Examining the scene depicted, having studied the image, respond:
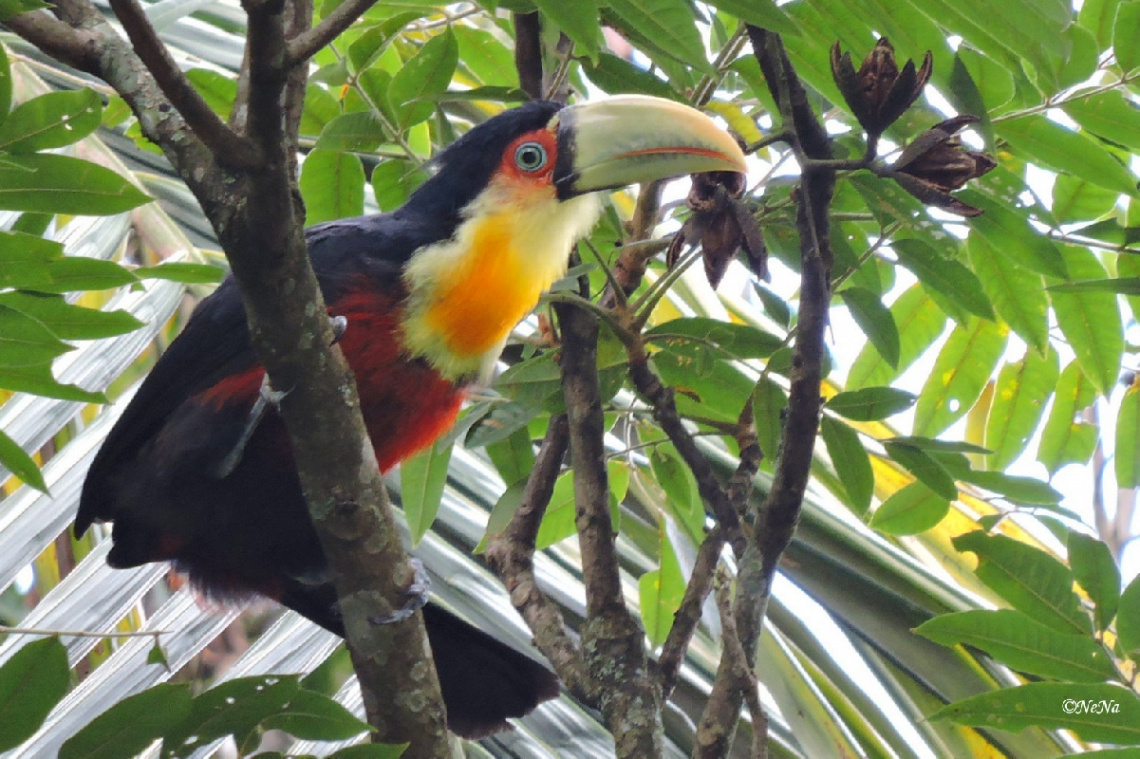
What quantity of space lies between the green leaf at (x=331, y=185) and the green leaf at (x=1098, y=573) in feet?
4.79

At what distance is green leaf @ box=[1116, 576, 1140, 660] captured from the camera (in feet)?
5.75

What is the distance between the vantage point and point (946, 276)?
6.16 ft

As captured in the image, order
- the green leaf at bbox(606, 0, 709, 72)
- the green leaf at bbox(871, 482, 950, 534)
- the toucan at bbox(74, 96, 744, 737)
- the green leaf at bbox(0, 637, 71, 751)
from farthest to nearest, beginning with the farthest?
1. the toucan at bbox(74, 96, 744, 737)
2. the green leaf at bbox(871, 482, 950, 534)
3. the green leaf at bbox(0, 637, 71, 751)
4. the green leaf at bbox(606, 0, 709, 72)

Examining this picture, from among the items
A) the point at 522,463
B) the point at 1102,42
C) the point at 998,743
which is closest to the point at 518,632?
the point at 522,463

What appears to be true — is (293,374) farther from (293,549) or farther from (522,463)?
(293,549)

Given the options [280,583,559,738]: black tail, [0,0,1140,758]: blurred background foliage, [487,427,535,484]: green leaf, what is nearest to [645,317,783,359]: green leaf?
[0,0,1140,758]: blurred background foliage

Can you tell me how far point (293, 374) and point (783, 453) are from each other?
73 centimetres

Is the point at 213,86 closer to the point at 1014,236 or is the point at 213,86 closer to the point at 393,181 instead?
the point at 393,181

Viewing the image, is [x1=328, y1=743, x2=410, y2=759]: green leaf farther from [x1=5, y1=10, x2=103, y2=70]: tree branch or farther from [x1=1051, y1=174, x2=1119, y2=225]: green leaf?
[x1=1051, y1=174, x2=1119, y2=225]: green leaf

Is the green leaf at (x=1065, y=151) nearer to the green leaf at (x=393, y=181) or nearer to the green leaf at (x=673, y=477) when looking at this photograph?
the green leaf at (x=673, y=477)

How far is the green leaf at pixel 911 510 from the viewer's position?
6.85 feet

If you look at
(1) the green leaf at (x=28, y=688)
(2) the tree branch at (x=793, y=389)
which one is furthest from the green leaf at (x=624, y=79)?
(1) the green leaf at (x=28, y=688)

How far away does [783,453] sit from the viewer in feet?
5.81

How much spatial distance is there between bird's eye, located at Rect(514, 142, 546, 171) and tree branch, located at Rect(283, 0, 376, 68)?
1197 mm
